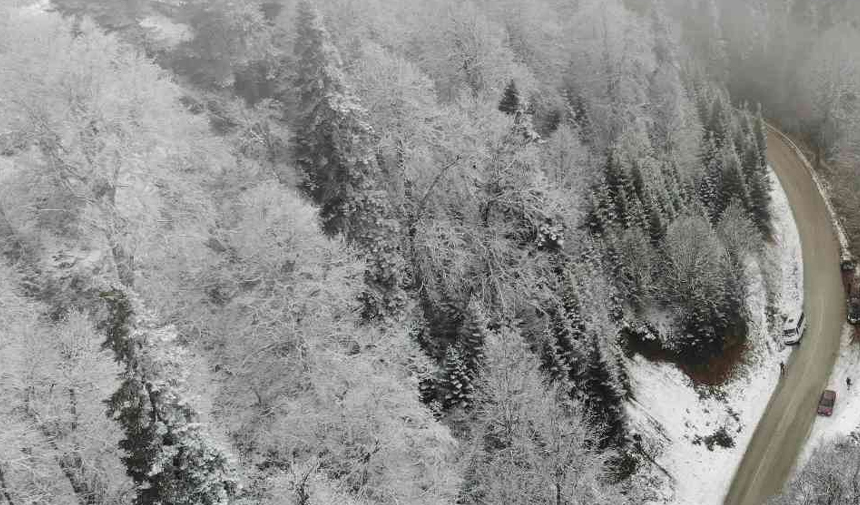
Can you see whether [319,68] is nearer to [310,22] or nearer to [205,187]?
[310,22]

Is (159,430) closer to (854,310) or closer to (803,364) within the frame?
(803,364)

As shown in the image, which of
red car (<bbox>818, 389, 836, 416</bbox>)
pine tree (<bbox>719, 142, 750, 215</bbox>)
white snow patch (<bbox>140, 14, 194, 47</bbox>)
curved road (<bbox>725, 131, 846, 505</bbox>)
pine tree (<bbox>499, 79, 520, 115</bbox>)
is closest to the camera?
curved road (<bbox>725, 131, 846, 505</bbox>)

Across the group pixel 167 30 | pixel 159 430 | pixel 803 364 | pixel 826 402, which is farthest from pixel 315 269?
pixel 803 364

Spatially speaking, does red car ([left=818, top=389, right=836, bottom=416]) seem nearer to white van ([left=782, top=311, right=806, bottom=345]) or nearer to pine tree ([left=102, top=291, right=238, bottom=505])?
white van ([left=782, top=311, right=806, bottom=345])

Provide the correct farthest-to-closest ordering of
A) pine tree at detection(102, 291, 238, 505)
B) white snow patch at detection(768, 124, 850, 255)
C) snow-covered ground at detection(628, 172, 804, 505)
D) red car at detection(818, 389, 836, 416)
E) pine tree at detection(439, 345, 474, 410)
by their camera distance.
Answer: white snow patch at detection(768, 124, 850, 255) < red car at detection(818, 389, 836, 416) < snow-covered ground at detection(628, 172, 804, 505) < pine tree at detection(439, 345, 474, 410) < pine tree at detection(102, 291, 238, 505)

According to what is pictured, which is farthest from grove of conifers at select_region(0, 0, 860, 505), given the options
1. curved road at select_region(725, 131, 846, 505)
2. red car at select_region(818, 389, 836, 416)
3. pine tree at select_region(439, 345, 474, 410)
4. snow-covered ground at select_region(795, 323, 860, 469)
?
snow-covered ground at select_region(795, 323, 860, 469)

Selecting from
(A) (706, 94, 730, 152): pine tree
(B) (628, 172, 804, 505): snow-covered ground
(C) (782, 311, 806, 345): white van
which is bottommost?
(B) (628, 172, 804, 505): snow-covered ground

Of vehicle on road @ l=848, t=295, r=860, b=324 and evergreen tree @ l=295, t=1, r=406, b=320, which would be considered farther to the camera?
vehicle on road @ l=848, t=295, r=860, b=324
